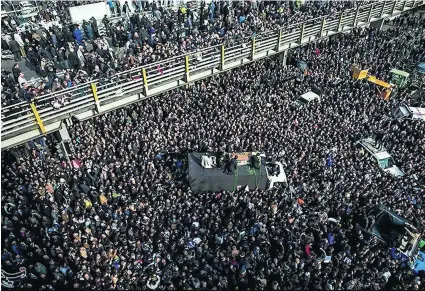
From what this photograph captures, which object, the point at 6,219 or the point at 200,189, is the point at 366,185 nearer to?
the point at 200,189

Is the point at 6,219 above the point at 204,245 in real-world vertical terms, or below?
above

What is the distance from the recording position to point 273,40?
23.4 m

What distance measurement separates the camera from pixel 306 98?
22.3 metres

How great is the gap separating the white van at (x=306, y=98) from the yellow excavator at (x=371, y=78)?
166 inches

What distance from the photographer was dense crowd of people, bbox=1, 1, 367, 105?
1922 cm

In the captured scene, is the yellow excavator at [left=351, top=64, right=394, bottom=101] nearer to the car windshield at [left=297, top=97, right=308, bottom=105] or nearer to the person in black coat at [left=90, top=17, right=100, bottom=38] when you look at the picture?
the car windshield at [left=297, top=97, right=308, bottom=105]

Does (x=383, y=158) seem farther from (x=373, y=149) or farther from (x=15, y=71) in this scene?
(x=15, y=71)

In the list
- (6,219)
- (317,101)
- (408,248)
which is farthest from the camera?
(317,101)

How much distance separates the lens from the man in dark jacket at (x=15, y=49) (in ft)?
69.5

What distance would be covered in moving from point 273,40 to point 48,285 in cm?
1931

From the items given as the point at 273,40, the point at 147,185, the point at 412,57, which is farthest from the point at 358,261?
the point at 412,57

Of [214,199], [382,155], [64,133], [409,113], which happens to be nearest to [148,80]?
[64,133]

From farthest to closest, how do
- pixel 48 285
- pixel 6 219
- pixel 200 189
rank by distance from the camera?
1. pixel 200 189
2. pixel 6 219
3. pixel 48 285

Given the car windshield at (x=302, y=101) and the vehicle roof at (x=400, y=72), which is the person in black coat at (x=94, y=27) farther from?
the vehicle roof at (x=400, y=72)
